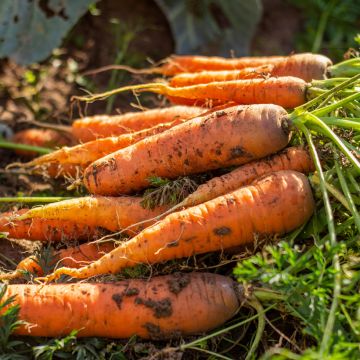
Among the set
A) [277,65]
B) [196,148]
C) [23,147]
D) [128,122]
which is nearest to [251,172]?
[196,148]

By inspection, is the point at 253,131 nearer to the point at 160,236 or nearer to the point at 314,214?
the point at 314,214

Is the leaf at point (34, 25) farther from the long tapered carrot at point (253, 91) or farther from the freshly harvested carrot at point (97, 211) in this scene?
the freshly harvested carrot at point (97, 211)

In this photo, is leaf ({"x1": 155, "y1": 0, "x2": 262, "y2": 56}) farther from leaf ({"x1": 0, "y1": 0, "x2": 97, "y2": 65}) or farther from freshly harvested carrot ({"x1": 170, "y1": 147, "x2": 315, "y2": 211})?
freshly harvested carrot ({"x1": 170, "y1": 147, "x2": 315, "y2": 211})

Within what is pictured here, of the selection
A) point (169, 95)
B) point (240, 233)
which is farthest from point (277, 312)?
point (169, 95)

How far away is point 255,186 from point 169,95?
1165mm

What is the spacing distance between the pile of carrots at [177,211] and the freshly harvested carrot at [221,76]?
2 cm

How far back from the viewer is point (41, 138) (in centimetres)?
429

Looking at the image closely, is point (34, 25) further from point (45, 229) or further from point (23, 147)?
point (45, 229)

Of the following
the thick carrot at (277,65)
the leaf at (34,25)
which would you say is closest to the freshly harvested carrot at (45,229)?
the thick carrot at (277,65)

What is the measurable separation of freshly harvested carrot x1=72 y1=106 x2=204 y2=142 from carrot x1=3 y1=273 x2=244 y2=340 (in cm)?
112

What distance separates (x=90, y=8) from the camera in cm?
531

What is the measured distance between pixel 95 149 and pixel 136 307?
118cm

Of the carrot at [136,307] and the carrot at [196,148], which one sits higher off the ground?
the carrot at [196,148]

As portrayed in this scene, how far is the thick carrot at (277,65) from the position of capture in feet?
11.5
